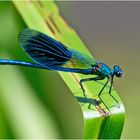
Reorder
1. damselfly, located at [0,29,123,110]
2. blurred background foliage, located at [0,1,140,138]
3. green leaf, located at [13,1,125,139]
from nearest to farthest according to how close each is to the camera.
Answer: green leaf, located at [13,1,125,139] < blurred background foliage, located at [0,1,140,138] < damselfly, located at [0,29,123,110]

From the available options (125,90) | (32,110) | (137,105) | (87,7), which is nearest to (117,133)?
(32,110)

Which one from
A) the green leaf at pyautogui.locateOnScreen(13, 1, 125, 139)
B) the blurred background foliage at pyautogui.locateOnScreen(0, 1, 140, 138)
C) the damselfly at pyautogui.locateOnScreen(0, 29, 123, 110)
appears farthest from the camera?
the damselfly at pyautogui.locateOnScreen(0, 29, 123, 110)

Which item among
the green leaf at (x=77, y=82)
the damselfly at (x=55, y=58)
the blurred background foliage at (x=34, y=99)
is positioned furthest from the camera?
the damselfly at (x=55, y=58)

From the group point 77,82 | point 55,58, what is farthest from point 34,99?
point 55,58

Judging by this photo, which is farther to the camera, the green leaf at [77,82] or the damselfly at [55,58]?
the damselfly at [55,58]

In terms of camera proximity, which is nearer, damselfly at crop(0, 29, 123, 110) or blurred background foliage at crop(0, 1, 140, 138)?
blurred background foliage at crop(0, 1, 140, 138)

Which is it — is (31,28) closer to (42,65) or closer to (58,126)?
(42,65)
